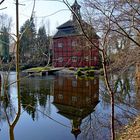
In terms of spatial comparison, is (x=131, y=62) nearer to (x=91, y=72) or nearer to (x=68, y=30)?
(x=91, y=72)

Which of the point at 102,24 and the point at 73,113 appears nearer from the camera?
the point at 102,24

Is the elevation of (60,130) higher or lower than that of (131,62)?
lower

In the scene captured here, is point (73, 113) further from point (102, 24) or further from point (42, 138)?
point (102, 24)

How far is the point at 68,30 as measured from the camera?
39.3m

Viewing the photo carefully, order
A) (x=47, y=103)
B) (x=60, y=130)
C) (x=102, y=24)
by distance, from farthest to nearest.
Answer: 1. (x=47, y=103)
2. (x=60, y=130)
3. (x=102, y=24)

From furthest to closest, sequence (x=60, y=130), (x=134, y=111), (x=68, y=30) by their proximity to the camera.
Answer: (x=68, y=30), (x=134, y=111), (x=60, y=130)

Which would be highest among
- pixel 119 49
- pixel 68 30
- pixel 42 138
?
pixel 68 30

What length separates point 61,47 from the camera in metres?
40.8

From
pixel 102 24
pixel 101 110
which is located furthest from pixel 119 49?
pixel 102 24

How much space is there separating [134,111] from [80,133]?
297 centimetres

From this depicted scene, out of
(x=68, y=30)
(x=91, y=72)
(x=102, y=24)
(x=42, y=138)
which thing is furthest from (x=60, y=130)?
(x=68, y=30)

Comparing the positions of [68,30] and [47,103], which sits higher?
[68,30]

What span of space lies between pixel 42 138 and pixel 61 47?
33.1m

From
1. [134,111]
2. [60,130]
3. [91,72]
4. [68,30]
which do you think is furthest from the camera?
[68,30]
